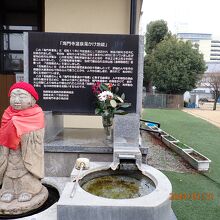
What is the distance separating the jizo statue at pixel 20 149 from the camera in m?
3.09

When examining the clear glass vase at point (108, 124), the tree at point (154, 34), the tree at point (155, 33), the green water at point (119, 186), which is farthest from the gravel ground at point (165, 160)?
the tree at point (155, 33)

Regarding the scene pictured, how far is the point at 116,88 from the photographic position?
448 cm

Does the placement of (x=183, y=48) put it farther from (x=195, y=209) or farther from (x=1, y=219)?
(x=1, y=219)

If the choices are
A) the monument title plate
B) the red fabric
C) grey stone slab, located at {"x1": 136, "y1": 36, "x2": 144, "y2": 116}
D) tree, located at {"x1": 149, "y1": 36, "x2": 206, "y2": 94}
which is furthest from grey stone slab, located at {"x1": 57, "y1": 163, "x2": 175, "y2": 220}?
tree, located at {"x1": 149, "y1": 36, "x2": 206, "y2": 94}

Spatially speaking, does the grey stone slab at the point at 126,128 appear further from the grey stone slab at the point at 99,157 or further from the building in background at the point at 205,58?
the building in background at the point at 205,58

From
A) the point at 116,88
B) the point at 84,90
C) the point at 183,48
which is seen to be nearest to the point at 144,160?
the point at 116,88

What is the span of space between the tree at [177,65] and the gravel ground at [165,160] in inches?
670

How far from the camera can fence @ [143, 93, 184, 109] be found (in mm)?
26016

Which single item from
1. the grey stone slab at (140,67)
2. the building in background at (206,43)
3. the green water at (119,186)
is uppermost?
the building in background at (206,43)

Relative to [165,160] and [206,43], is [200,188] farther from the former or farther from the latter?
[206,43]

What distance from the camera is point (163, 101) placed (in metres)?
26.3

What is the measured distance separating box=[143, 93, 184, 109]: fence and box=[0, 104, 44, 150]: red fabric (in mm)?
23993

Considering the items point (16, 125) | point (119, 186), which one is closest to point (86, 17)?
point (16, 125)

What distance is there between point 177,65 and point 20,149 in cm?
2360
